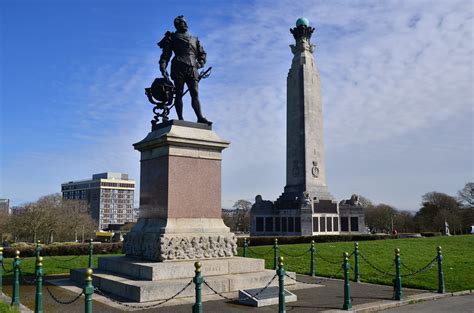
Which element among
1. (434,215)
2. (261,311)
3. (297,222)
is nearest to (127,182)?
(434,215)

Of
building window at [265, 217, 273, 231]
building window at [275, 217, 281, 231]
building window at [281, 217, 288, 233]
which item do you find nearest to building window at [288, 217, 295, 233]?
building window at [281, 217, 288, 233]

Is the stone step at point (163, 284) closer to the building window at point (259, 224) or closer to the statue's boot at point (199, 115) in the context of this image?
the statue's boot at point (199, 115)

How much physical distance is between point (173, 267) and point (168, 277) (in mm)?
267

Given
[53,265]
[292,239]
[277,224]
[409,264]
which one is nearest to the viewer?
[53,265]

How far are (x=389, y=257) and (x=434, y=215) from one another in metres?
65.3

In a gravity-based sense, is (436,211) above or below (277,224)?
above

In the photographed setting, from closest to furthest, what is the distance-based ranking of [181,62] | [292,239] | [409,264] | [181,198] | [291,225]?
[181,198] < [181,62] < [409,264] < [292,239] < [291,225]

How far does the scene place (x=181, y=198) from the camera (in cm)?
1238

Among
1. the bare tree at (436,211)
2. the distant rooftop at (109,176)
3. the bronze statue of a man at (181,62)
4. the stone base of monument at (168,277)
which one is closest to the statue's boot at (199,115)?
the bronze statue of a man at (181,62)

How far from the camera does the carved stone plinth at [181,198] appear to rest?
469 inches

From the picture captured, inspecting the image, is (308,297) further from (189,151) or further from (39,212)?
(39,212)

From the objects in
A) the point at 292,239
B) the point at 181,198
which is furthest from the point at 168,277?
the point at 292,239

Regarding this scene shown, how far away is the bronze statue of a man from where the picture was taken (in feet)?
45.3

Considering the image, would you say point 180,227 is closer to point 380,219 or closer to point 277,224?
point 277,224
